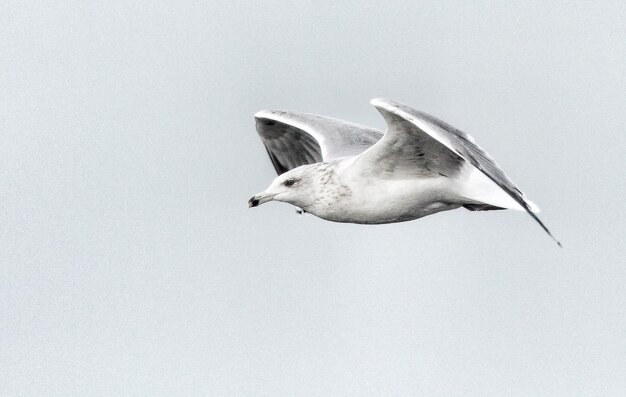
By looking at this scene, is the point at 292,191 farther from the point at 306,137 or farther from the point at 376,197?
the point at 306,137

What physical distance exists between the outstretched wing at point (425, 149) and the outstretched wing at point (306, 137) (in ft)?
5.84

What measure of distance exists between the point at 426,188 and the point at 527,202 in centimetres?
102

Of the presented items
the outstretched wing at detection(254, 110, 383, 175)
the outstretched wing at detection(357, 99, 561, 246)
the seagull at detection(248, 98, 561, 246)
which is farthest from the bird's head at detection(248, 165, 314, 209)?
the outstretched wing at detection(254, 110, 383, 175)

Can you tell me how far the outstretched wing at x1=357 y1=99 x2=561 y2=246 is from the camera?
1104cm

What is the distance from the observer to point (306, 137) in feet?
50.6

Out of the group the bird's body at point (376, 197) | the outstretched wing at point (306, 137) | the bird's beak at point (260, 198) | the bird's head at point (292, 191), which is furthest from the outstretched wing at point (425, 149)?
the outstretched wing at point (306, 137)

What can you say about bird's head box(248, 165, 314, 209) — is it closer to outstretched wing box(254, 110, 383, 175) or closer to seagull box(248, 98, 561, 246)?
seagull box(248, 98, 561, 246)

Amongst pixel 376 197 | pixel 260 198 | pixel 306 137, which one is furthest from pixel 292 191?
pixel 306 137

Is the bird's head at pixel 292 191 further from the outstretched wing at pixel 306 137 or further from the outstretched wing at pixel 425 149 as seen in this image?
the outstretched wing at pixel 306 137

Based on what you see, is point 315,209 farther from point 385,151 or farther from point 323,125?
point 323,125

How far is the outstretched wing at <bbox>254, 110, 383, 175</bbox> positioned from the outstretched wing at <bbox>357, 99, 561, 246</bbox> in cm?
178

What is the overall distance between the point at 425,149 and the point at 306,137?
3.70 meters

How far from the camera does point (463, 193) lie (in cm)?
1223

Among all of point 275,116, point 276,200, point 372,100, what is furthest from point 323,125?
point 372,100
